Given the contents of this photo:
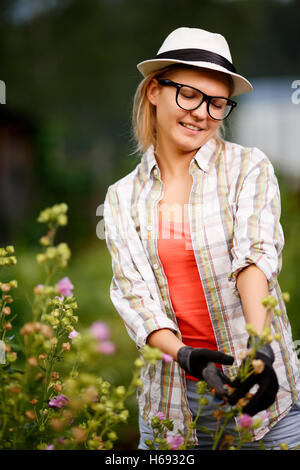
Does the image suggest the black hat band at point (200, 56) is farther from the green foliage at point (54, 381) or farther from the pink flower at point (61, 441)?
the pink flower at point (61, 441)

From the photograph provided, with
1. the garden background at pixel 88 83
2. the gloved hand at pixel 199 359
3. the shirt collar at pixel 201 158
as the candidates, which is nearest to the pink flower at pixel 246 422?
the gloved hand at pixel 199 359

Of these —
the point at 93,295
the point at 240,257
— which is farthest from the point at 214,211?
the point at 93,295

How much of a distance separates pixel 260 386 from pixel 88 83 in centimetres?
1362

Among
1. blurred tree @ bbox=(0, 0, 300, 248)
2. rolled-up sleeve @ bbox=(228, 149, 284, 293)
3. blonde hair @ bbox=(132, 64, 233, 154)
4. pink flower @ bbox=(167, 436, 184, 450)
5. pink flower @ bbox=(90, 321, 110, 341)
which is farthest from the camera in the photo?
blurred tree @ bbox=(0, 0, 300, 248)

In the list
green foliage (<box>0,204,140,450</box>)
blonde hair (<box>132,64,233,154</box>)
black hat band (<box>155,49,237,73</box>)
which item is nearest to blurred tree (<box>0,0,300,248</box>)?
blonde hair (<box>132,64,233,154</box>)

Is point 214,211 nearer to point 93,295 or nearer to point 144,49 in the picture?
point 93,295

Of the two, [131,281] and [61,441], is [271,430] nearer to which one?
[131,281]

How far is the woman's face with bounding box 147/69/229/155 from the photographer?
1.56 metres

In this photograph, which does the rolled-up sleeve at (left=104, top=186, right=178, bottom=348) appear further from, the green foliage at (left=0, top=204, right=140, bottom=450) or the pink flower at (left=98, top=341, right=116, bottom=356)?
the pink flower at (left=98, top=341, right=116, bottom=356)

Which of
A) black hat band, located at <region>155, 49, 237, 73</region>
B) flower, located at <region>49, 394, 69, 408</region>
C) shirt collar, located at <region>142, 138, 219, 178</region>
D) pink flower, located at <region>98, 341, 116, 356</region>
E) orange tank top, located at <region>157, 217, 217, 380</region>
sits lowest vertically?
flower, located at <region>49, 394, 69, 408</region>

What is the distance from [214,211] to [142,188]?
26cm

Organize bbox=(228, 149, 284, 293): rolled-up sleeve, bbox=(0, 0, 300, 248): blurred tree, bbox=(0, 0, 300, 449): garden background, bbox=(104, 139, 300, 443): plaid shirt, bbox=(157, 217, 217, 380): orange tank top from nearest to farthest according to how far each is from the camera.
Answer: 1. bbox=(228, 149, 284, 293): rolled-up sleeve
2. bbox=(104, 139, 300, 443): plaid shirt
3. bbox=(157, 217, 217, 380): orange tank top
4. bbox=(0, 0, 300, 449): garden background
5. bbox=(0, 0, 300, 248): blurred tree

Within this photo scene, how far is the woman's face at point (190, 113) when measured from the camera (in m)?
1.56

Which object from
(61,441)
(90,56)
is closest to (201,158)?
(61,441)
